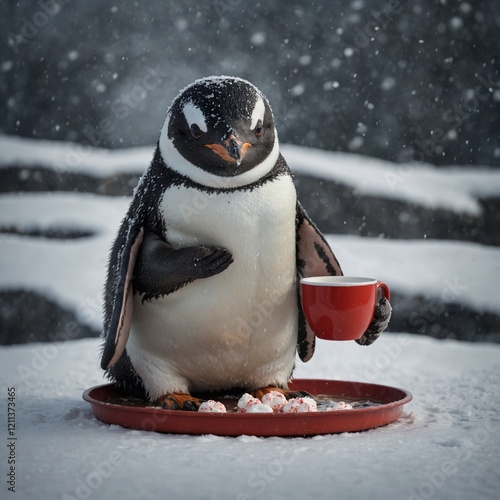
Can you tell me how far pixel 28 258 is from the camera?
9.82 feet

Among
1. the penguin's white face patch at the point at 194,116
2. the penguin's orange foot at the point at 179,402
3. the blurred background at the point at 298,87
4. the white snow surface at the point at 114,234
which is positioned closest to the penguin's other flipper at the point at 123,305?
the penguin's orange foot at the point at 179,402

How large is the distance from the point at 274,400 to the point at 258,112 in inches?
19.4

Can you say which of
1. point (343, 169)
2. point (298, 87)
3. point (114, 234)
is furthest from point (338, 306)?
point (298, 87)

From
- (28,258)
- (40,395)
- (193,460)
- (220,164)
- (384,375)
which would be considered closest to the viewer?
(193,460)

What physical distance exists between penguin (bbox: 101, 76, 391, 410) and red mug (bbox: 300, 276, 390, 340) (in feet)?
0.23

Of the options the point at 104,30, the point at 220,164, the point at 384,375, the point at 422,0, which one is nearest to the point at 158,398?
the point at 220,164

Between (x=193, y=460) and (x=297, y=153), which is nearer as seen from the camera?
(x=193, y=460)

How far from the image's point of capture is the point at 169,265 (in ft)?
4.35

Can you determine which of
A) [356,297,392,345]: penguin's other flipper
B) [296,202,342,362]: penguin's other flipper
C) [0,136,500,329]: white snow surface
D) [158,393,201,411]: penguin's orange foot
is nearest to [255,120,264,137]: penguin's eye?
[296,202,342,362]: penguin's other flipper

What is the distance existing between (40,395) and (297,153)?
1848 mm

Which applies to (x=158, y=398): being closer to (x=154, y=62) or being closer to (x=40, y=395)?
(x=40, y=395)

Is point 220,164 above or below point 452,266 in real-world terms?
above

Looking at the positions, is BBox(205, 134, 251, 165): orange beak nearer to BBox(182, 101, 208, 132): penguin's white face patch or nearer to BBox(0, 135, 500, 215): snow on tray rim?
BBox(182, 101, 208, 132): penguin's white face patch

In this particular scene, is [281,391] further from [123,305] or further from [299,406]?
[123,305]
